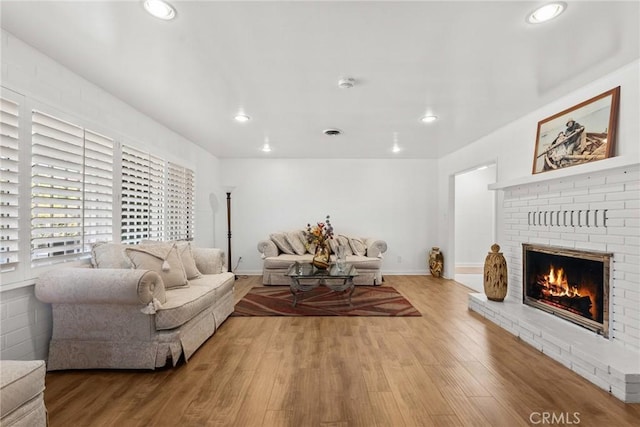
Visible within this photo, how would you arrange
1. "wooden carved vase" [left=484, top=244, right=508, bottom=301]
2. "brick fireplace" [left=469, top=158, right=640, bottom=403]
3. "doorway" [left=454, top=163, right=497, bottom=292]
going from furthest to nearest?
"doorway" [left=454, top=163, right=497, bottom=292]
"wooden carved vase" [left=484, top=244, right=508, bottom=301]
"brick fireplace" [left=469, top=158, right=640, bottom=403]

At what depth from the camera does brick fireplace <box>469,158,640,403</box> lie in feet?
7.28

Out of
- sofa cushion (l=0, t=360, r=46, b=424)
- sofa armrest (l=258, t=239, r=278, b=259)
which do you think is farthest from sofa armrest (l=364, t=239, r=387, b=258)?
sofa cushion (l=0, t=360, r=46, b=424)

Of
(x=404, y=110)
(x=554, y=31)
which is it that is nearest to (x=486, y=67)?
(x=554, y=31)

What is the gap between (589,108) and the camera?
265cm

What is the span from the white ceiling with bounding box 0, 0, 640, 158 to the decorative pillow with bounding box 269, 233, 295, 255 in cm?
266

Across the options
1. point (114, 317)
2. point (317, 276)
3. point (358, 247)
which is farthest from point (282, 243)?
point (114, 317)

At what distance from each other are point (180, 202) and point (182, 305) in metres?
2.43

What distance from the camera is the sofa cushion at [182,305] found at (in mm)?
2277

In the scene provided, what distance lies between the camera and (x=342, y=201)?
6.14m

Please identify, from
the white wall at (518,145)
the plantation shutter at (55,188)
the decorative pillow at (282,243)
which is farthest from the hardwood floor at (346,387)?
the decorative pillow at (282,243)

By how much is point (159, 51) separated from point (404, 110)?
2403 millimetres

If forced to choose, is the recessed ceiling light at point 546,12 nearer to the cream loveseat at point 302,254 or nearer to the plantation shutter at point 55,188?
the plantation shutter at point 55,188

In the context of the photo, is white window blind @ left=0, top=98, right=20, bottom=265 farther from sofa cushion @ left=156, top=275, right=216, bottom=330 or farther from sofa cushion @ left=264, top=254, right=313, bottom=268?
sofa cushion @ left=264, top=254, right=313, bottom=268

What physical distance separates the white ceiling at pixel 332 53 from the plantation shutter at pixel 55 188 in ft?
1.79
